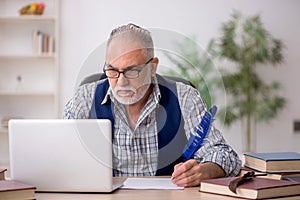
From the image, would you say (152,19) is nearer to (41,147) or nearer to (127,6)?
(127,6)

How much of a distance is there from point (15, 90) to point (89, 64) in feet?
11.5

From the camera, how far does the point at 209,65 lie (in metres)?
2.96

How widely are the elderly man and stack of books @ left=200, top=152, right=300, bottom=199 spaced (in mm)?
100

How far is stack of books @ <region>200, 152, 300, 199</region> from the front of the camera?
1623 mm

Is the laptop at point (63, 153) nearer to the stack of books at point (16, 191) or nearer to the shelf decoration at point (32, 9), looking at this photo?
the stack of books at point (16, 191)

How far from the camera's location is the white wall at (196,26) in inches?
210

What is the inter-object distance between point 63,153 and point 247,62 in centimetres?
375

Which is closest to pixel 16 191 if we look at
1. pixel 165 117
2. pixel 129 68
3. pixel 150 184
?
pixel 150 184

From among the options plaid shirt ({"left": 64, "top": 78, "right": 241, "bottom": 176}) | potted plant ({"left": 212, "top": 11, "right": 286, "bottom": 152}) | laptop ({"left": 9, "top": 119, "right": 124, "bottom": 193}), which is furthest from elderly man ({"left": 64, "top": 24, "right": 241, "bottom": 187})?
potted plant ({"left": 212, "top": 11, "right": 286, "bottom": 152})

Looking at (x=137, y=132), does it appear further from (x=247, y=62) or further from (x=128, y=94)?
(x=247, y=62)

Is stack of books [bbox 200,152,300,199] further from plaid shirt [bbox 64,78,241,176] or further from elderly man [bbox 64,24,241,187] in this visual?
plaid shirt [bbox 64,78,241,176]

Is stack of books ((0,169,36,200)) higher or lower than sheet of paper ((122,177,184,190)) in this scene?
higher

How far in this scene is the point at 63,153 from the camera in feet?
5.42

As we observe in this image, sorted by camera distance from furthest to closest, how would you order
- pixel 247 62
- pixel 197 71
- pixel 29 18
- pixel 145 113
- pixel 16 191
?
pixel 247 62 < pixel 29 18 < pixel 197 71 < pixel 145 113 < pixel 16 191
